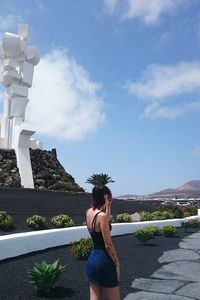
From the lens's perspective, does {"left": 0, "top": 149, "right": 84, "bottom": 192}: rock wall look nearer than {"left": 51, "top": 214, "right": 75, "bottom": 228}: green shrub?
No

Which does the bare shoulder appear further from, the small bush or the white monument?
the white monument

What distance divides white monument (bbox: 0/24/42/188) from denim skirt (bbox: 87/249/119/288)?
33.0m

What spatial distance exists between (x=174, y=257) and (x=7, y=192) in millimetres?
14103

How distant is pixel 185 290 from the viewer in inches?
277

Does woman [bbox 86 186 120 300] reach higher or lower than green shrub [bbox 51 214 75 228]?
lower

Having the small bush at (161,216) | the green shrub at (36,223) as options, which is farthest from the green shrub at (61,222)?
the small bush at (161,216)

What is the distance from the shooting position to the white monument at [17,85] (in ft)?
121

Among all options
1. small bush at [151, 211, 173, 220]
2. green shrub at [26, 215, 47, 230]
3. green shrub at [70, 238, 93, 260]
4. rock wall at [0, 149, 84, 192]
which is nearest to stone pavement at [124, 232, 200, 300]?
green shrub at [70, 238, 93, 260]

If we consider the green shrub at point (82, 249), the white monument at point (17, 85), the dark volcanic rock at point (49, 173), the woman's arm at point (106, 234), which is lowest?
the green shrub at point (82, 249)

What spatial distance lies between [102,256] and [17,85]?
1398 inches

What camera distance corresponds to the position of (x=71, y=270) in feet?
27.8

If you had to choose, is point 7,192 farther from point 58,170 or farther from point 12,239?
point 58,170

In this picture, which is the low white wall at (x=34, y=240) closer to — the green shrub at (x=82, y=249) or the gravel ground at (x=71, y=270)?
the gravel ground at (x=71, y=270)

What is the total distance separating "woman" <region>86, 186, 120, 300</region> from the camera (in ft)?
13.1
